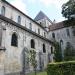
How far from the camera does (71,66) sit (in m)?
10.8

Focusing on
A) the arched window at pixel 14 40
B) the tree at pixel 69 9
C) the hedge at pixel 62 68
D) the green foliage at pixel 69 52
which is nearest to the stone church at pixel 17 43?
the arched window at pixel 14 40

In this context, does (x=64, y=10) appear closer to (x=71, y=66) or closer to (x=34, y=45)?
(x=34, y=45)

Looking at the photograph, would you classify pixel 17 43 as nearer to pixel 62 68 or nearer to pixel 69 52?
pixel 62 68

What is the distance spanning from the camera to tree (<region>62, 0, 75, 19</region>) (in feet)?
95.5

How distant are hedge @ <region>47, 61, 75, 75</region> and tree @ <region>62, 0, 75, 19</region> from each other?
2069 cm

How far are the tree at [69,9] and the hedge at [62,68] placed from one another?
2069 cm

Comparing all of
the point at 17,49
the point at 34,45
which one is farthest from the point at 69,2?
the point at 17,49

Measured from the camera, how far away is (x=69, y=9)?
99.5ft

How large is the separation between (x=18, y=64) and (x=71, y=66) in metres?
9.35

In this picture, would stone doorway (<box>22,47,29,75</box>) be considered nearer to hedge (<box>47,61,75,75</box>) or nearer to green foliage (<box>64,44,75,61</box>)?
hedge (<box>47,61,75,75</box>)

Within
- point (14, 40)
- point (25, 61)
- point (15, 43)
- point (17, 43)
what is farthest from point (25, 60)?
point (14, 40)

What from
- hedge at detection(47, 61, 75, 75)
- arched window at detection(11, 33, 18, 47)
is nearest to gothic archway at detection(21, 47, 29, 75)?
arched window at detection(11, 33, 18, 47)

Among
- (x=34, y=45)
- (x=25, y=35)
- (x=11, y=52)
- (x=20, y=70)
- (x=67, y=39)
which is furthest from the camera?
(x=67, y=39)

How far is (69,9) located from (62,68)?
22.1 meters
